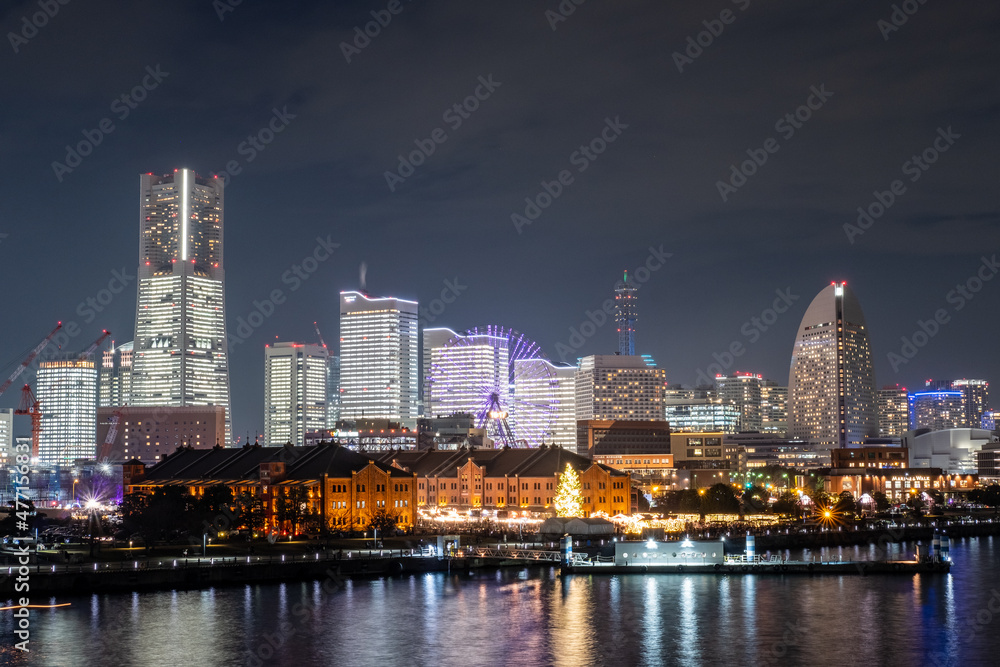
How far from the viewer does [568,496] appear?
437 feet

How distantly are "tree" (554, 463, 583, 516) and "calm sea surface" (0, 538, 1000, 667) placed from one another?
1516 inches

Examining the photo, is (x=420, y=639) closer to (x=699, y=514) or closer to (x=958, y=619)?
(x=958, y=619)

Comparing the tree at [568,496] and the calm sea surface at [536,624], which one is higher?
the tree at [568,496]

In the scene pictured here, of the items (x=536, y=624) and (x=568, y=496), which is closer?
(x=536, y=624)

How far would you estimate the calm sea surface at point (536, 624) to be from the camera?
62.2 m

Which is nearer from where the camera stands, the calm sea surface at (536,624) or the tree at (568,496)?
the calm sea surface at (536,624)

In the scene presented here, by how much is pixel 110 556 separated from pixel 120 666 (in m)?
38.8

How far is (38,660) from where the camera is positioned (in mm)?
59625

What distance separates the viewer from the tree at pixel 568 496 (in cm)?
13275

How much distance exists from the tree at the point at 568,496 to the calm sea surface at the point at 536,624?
38.5 m

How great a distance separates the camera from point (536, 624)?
236 ft

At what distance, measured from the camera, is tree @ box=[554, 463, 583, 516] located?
5226 inches

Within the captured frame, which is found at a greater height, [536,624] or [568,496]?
[568,496]

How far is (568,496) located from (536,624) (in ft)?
202
